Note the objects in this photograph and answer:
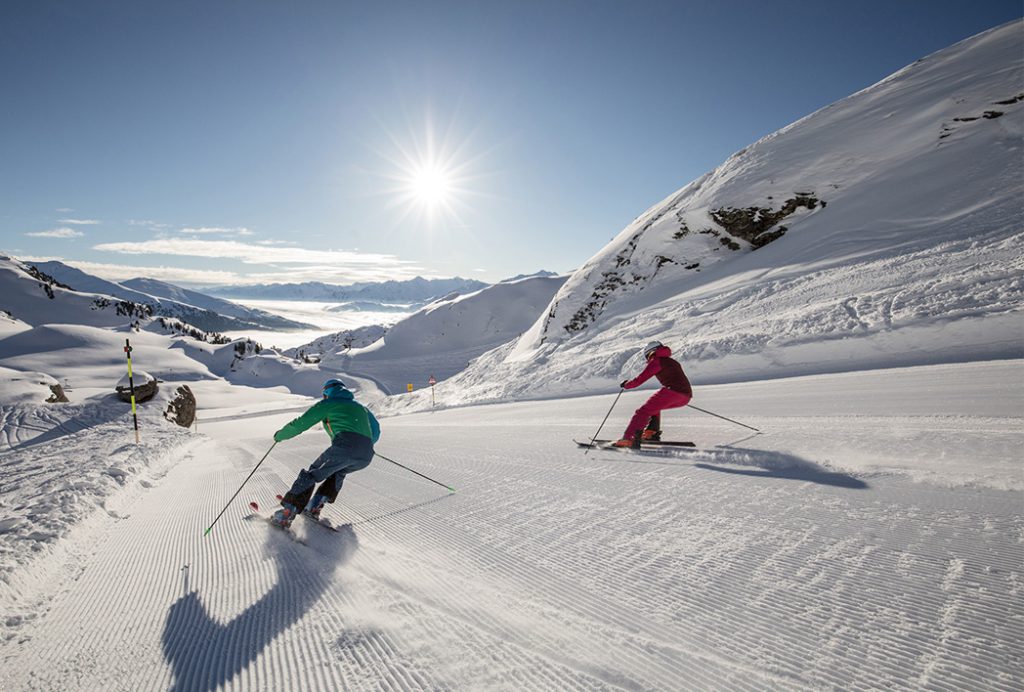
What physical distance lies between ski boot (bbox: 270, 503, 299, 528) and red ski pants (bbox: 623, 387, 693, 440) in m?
4.23

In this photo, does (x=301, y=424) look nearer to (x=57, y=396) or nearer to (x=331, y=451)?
(x=331, y=451)

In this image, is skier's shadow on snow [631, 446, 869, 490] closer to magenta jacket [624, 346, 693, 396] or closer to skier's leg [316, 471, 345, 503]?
magenta jacket [624, 346, 693, 396]

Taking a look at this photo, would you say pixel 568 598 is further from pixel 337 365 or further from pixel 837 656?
pixel 337 365

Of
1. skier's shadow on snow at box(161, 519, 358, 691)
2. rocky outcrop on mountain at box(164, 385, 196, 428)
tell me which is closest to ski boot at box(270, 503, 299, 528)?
skier's shadow on snow at box(161, 519, 358, 691)

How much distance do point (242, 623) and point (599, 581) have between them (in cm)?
217

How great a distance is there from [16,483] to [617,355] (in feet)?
44.3

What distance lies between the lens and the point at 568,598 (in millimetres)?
2580

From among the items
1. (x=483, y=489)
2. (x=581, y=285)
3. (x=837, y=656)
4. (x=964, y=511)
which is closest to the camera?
(x=837, y=656)

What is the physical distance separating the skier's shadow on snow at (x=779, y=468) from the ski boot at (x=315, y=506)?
399cm

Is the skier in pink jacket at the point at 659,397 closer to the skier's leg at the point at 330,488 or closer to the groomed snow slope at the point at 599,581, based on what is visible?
the groomed snow slope at the point at 599,581

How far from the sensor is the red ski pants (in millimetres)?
6041

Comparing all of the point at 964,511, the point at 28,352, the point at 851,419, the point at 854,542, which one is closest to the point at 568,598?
the point at 854,542

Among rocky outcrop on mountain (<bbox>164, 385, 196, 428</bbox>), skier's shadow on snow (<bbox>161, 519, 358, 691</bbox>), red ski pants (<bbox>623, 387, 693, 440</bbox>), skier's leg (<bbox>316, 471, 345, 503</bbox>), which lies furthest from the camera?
rocky outcrop on mountain (<bbox>164, 385, 196, 428</bbox>)

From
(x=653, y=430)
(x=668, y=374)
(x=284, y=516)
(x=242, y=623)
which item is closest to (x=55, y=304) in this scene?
(x=284, y=516)
